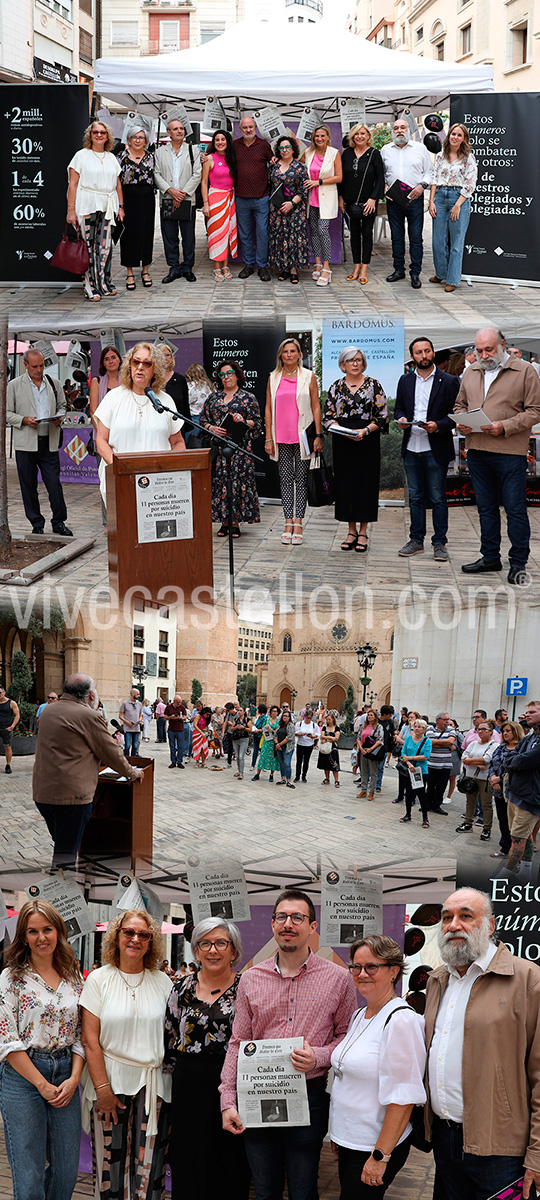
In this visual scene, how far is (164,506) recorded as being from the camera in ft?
12.6

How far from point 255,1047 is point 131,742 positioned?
1.41 m

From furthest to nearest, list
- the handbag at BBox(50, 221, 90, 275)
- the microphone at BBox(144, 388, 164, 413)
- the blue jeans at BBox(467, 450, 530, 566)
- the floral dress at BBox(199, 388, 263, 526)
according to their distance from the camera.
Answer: the handbag at BBox(50, 221, 90, 275)
the floral dress at BBox(199, 388, 263, 526)
the blue jeans at BBox(467, 450, 530, 566)
the microphone at BBox(144, 388, 164, 413)

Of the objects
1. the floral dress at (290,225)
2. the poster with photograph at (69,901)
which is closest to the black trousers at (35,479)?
the poster with photograph at (69,901)

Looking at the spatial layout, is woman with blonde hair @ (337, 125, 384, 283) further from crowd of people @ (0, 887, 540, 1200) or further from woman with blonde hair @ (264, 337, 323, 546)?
crowd of people @ (0, 887, 540, 1200)

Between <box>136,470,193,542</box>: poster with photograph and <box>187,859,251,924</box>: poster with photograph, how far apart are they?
124 cm

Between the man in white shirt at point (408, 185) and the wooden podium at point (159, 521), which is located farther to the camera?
the man in white shirt at point (408, 185)

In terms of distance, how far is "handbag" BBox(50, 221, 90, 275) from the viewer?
7301 millimetres

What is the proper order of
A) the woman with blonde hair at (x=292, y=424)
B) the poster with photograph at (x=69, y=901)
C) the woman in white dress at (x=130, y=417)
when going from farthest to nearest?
the woman with blonde hair at (x=292, y=424)
the woman in white dress at (x=130, y=417)
the poster with photograph at (x=69, y=901)

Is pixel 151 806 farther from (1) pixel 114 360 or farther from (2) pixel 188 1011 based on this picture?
(1) pixel 114 360

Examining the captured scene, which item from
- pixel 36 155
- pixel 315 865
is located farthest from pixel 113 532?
pixel 36 155

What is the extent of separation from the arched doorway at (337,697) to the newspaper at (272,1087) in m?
1.36

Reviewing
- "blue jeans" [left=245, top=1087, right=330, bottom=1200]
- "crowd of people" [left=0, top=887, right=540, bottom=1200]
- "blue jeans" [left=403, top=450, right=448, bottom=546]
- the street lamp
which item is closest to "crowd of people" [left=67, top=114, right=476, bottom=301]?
"blue jeans" [left=403, top=450, right=448, bottom=546]

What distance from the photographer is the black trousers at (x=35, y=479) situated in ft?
19.0

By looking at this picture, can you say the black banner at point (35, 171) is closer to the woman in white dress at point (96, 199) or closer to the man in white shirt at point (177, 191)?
the woman in white dress at point (96, 199)
